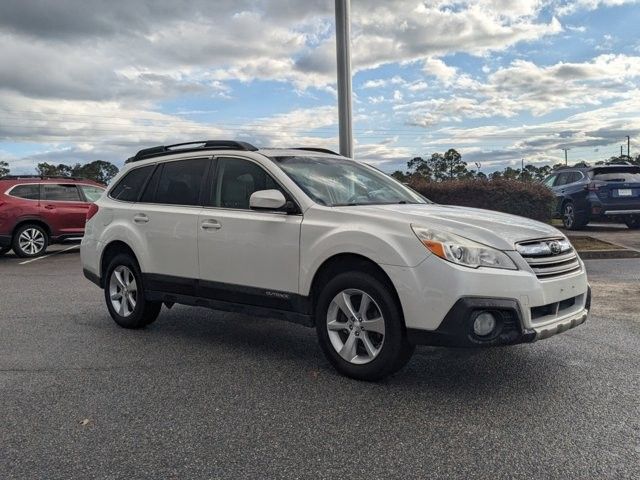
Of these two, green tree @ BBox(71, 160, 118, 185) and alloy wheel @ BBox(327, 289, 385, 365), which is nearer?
alloy wheel @ BBox(327, 289, 385, 365)

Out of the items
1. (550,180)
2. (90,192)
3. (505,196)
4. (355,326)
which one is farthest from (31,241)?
(550,180)

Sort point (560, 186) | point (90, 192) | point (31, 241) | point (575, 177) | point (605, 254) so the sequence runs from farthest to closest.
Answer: point (560, 186) < point (575, 177) < point (90, 192) < point (31, 241) < point (605, 254)

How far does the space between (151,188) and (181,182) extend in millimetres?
489

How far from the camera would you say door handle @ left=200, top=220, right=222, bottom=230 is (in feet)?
16.7

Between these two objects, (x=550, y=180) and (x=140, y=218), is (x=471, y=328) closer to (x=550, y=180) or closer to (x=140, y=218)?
(x=140, y=218)

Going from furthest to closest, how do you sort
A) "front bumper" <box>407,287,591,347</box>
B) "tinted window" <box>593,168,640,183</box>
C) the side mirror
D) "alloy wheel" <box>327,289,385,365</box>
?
"tinted window" <box>593,168,640,183</box> → the side mirror → "alloy wheel" <box>327,289,385,365</box> → "front bumper" <box>407,287,591,347</box>

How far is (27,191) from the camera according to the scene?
44.6 ft

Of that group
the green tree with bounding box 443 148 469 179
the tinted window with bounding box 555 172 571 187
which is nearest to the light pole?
the tinted window with bounding box 555 172 571 187

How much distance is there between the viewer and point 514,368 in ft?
14.8

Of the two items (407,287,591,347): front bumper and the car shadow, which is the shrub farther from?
(407,287,591,347): front bumper

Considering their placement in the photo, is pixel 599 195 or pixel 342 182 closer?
pixel 342 182

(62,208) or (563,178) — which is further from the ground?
(563,178)

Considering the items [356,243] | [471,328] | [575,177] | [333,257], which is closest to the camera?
[471,328]

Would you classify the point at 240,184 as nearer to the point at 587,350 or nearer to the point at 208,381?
the point at 208,381
